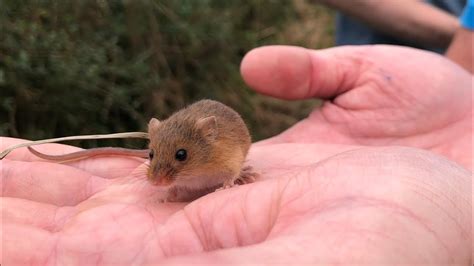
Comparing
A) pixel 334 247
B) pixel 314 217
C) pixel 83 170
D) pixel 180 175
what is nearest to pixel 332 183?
pixel 314 217

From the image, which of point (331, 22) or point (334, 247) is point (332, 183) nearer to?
point (334, 247)

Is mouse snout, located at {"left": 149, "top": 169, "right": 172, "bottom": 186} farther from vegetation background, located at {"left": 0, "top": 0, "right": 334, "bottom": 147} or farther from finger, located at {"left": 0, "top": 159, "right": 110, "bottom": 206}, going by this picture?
vegetation background, located at {"left": 0, "top": 0, "right": 334, "bottom": 147}

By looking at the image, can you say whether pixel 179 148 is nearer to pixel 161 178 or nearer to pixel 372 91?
pixel 161 178

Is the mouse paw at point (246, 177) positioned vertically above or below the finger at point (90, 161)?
above

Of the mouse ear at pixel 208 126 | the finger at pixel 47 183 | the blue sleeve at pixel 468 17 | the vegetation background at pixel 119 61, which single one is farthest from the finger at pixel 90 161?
the blue sleeve at pixel 468 17

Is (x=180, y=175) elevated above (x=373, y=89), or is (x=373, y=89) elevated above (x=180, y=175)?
(x=373, y=89)

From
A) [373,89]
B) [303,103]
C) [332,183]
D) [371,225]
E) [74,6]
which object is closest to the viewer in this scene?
Answer: [371,225]

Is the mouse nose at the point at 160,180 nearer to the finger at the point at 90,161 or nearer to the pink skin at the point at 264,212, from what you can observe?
the pink skin at the point at 264,212
